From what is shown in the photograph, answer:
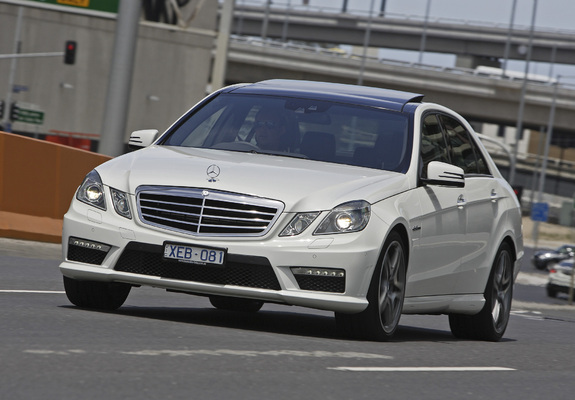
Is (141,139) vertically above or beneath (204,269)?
above

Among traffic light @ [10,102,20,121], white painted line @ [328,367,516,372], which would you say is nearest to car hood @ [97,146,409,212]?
white painted line @ [328,367,516,372]

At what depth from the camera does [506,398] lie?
6348 millimetres

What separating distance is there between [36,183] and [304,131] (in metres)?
7.44

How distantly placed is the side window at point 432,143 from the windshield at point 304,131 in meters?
0.19

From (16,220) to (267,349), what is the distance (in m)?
9.08

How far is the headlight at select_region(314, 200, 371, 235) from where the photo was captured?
7703 millimetres

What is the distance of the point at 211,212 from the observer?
7730 millimetres

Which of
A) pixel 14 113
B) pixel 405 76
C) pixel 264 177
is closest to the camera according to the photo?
pixel 264 177

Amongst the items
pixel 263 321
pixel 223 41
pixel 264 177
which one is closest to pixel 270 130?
pixel 264 177

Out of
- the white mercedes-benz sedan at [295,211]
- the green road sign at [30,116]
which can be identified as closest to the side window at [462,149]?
the white mercedes-benz sedan at [295,211]

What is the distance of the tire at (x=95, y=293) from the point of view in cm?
845

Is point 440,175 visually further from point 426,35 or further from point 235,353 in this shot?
point 426,35

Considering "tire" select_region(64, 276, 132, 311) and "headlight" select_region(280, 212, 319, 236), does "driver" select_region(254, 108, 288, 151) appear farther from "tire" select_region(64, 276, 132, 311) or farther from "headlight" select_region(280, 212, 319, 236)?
"tire" select_region(64, 276, 132, 311)

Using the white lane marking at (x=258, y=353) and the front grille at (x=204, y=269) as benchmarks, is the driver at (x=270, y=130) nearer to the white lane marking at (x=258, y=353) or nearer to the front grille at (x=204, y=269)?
the front grille at (x=204, y=269)
